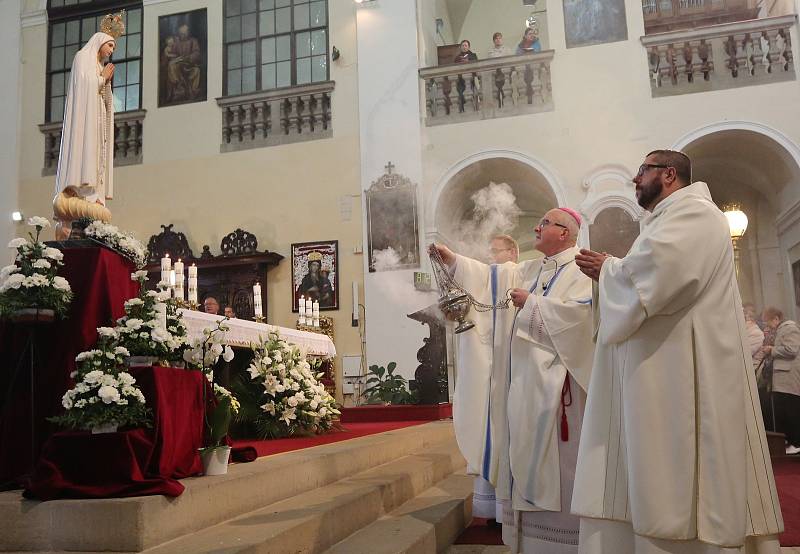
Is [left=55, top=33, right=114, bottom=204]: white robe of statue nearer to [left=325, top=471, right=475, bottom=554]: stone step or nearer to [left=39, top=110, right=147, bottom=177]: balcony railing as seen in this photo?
[left=325, top=471, right=475, bottom=554]: stone step

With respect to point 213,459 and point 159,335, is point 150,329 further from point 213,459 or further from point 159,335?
point 213,459

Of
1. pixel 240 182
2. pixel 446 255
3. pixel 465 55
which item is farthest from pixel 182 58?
pixel 446 255

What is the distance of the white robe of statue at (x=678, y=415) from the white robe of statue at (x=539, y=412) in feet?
2.44

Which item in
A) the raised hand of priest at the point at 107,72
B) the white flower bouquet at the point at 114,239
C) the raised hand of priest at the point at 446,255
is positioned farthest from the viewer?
the raised hand of priest at the point at 107,72

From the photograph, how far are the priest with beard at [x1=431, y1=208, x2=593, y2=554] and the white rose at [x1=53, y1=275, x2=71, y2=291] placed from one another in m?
1.79

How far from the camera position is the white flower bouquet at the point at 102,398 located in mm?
2895

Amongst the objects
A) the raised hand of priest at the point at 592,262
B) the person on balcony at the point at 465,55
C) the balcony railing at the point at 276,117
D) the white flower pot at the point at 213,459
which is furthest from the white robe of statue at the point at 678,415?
the balcony railing at the point at 276,117

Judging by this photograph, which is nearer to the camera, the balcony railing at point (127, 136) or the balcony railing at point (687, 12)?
the balcony railing at point (687, 12)

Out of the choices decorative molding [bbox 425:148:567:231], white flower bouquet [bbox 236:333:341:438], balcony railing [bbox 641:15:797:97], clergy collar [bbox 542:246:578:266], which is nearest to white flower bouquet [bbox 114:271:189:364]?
clergy collar [bbox 542:246:578:266]

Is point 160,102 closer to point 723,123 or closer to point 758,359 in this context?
point 723,123

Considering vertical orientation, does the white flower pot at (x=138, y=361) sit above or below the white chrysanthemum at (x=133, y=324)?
below

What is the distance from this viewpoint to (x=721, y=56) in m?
11.1

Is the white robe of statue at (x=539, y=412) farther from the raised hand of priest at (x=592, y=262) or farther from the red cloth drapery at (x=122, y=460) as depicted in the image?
the red cloth drapery at (x=122, y=460)

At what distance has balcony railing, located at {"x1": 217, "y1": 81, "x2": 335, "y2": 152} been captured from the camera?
12.8m
